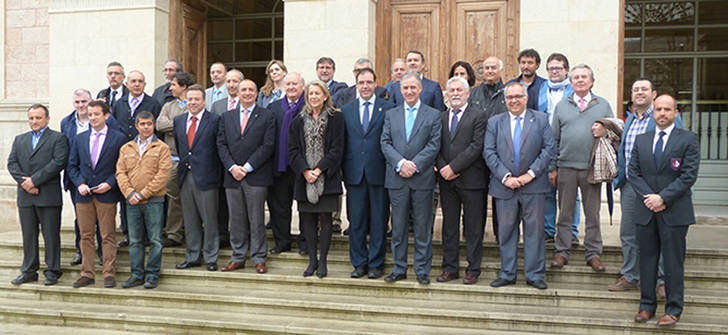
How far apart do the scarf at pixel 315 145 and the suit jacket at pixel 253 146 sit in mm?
457

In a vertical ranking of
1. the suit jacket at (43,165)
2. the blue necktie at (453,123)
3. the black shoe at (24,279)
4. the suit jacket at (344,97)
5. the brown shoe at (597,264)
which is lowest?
the black shoe at (24,279)

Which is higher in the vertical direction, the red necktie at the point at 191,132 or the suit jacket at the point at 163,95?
the suit jacket at the point at 163,95

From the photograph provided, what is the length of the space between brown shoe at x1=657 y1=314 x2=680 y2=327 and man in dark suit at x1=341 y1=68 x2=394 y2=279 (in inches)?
96.8

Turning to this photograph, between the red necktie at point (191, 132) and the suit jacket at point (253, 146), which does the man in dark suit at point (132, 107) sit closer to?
the red necktie at point (191, 132)

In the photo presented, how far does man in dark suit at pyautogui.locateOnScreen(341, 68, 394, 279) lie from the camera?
5926 mm

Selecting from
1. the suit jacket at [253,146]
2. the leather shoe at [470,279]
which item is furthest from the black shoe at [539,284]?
the suit jacket at [253,146]

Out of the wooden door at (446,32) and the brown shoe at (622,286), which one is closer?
the brown shoe at (622,286)

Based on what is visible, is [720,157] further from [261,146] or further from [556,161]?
[261,146]

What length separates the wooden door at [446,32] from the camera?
28.8 feet

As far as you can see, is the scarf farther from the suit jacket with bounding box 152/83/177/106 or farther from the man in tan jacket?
the suit jacket with bounding box 152/83/177/106

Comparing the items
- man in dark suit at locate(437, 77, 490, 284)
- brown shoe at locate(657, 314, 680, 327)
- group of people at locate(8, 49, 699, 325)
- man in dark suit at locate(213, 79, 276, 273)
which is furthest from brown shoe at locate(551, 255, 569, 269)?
man in dark suit at locate(213, 79, 276, 273)

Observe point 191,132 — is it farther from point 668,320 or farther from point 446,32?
point 668,320

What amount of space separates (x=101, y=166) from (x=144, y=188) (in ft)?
1.81

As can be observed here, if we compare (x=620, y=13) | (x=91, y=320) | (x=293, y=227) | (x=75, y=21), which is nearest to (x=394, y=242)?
(x=293, y=227)
